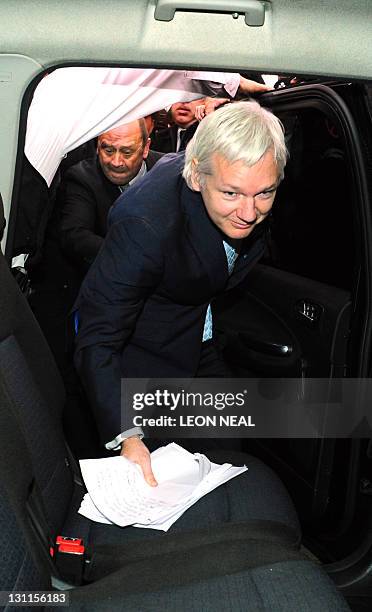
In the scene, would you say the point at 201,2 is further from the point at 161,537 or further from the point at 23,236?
the point at 161,537

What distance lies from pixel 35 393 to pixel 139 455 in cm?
27

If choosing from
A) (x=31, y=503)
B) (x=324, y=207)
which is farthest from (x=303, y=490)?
(x=31, y=503)

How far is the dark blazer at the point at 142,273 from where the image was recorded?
1820mm

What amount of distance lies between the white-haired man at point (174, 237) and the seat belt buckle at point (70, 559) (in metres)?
0.22

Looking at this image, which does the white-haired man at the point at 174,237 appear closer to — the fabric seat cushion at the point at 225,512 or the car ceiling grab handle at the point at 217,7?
the fabric seat cushion at the point at 225,512

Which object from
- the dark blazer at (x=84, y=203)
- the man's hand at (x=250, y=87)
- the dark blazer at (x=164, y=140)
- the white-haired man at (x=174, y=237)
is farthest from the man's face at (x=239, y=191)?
the dark blazer at (x=164, y=140)

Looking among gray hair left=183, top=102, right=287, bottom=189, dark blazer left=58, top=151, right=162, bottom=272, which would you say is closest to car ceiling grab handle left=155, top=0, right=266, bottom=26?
gray hair left=183, top=102, right=287, bottom=189

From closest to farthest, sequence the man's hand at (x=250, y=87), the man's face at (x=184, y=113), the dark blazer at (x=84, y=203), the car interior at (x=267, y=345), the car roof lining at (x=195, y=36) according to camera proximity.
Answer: the car interior at (x=267, y=345) < the car roof lining at (x=195, y=36) < the man's hand at (x=250, y=87) < the man's face at (x=184, y=113) < the dark blazer at (x=84, y=203)

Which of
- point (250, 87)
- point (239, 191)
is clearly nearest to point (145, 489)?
point (239, 191)

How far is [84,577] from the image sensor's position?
1577mm

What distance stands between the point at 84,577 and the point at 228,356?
55.4 inches

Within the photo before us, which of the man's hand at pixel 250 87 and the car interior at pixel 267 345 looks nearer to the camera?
the car interior at pixel 267 345

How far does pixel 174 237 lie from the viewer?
1.86 metres

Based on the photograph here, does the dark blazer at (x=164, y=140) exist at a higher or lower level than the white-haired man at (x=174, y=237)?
higher
